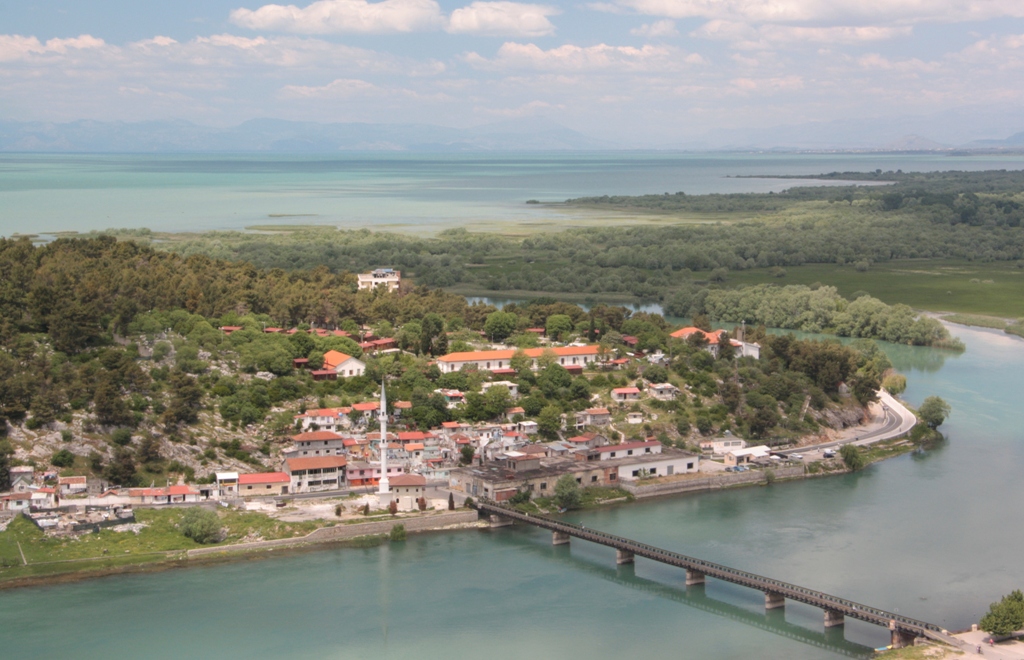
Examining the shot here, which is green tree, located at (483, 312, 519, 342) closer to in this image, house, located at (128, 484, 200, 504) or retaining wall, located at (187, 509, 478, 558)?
retaining wall, located at (187, 509, 478, 558)

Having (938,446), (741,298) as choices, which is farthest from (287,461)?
(741,298)

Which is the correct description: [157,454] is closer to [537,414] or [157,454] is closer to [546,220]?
[537,414]

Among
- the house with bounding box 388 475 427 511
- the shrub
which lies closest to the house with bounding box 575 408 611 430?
the house with bounding box 388 475 427 511

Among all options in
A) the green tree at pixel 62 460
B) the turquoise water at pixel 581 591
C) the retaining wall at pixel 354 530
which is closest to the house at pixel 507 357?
the turquoise water at pixel 581 591

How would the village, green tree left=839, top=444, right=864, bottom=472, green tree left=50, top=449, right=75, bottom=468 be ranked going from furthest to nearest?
green tree left=839, top=444, right=864, bottom=472 < green tree left=50, top=449, right=75, bottom=468 < the village

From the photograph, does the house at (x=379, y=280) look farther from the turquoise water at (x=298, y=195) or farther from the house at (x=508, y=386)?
the turquoise water at (x=298, y=195)
